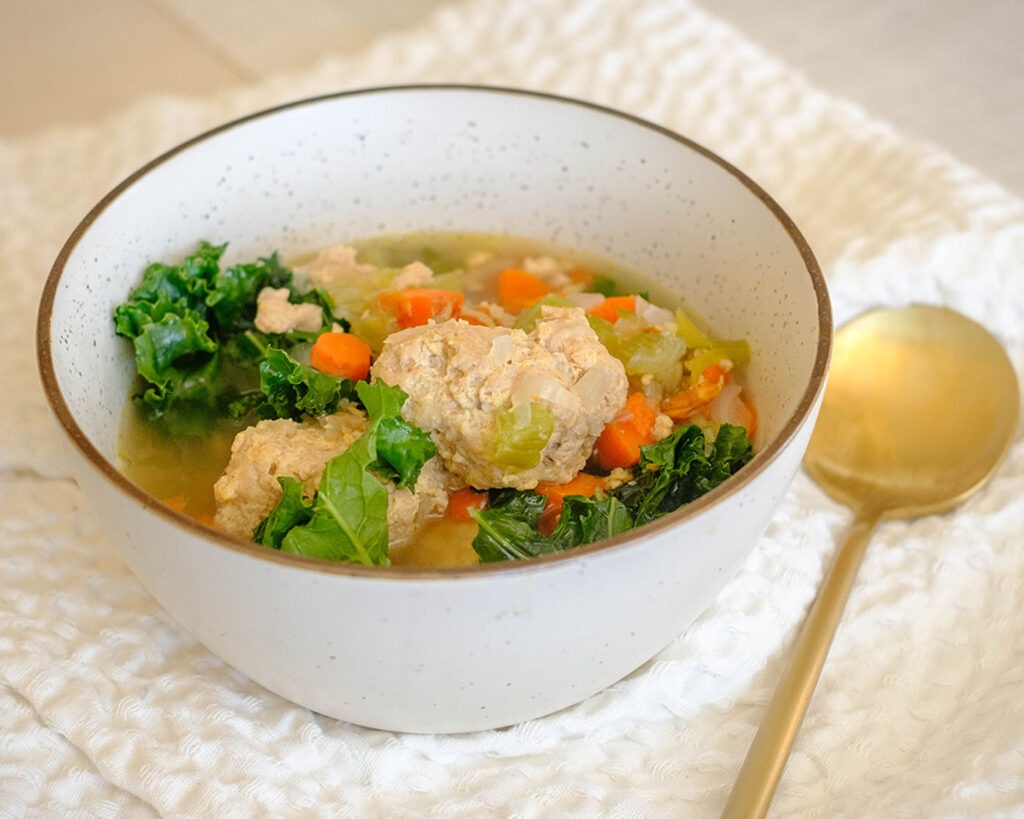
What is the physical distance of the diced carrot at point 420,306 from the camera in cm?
275

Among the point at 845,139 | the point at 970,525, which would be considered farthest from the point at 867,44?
the point at 970,525

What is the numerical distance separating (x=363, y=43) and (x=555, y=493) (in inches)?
114

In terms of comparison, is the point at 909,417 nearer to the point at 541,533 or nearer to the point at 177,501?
the point at 541,533

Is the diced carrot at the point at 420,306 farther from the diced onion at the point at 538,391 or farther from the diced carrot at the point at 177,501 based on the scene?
the diced carrot at the point at 177,501

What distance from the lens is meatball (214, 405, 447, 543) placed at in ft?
7.14

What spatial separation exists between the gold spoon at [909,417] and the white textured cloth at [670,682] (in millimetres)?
53

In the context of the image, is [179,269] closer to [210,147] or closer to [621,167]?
[210,147]

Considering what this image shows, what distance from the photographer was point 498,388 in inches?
86.5

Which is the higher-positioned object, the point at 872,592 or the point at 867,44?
the point at 867,44

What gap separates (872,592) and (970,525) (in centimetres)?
31

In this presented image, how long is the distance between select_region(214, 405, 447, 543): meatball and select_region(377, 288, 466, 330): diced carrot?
1.57ft

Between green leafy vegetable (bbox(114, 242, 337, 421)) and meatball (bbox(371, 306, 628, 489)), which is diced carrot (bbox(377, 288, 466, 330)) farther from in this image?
meatball (bbox(371, 306, 628, 489))

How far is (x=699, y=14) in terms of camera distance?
4.04 metres

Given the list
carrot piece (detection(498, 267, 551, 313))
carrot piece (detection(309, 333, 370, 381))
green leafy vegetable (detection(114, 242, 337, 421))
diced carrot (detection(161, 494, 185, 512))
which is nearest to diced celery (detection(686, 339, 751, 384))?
carrot piece (detection(498, 267, 551, 313))
